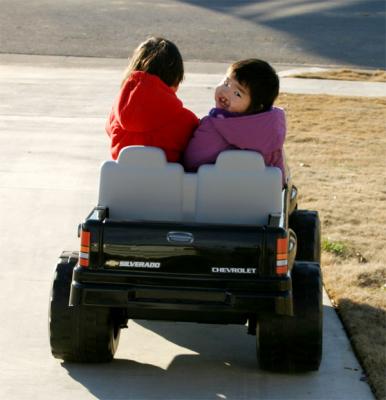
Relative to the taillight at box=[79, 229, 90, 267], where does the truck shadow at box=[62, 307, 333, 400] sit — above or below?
below

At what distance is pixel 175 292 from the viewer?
5500 millimetres

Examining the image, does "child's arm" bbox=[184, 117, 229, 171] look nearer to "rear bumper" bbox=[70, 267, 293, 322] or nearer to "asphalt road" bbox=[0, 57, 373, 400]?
"rear bumper" bbox=[70, 267, 293, 322]

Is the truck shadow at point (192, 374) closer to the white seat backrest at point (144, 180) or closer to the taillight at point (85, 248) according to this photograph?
the taillight at point (85, 248)

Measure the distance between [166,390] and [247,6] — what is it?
21.6m

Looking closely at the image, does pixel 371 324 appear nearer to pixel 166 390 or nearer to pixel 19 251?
pixel 166 390

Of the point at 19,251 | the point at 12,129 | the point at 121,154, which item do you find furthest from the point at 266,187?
the point at 12,129

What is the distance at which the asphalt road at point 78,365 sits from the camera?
572 cm

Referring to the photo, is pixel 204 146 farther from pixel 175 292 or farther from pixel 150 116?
pixel 175 292

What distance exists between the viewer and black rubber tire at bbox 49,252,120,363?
578 cm

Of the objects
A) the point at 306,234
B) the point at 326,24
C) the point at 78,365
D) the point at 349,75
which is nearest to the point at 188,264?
the point at 78,365

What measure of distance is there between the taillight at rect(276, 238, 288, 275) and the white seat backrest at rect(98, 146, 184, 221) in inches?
23.8

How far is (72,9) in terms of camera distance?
82.9 feet

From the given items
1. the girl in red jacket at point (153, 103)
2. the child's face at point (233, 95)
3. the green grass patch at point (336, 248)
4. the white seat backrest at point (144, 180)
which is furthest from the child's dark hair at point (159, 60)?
the green grass patch at point (336, 248)

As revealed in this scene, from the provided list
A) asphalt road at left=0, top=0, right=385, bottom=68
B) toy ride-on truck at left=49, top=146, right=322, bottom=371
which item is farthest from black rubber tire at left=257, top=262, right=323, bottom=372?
asphalt road at left=0, top=0, right=385, bottom=68
